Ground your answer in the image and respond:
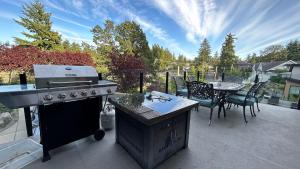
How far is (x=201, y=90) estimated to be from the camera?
2723 mm

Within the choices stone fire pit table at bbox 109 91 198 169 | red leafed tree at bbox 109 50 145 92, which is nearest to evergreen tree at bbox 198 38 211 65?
red leafed tree at bbox 109 50 145 92

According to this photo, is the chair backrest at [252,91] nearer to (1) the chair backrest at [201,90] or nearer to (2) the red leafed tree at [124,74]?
(1) the chair backrest at [201,90]

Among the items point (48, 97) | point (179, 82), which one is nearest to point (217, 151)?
point (48, 97)

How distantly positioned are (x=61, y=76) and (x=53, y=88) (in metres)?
0.17

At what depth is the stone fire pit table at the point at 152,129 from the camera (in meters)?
1.32

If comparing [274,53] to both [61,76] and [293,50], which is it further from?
[61,76]

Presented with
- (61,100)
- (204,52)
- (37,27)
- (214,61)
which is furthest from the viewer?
(214,61)

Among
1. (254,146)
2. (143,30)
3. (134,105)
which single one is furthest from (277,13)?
(143,30)

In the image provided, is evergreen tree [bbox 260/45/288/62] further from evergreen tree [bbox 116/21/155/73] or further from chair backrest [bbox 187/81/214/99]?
chair backrest [bbox 187/81/214/99]

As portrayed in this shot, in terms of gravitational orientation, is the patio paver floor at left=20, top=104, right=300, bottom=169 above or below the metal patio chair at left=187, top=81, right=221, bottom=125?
below

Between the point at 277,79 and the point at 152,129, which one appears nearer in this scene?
the point at 152,129

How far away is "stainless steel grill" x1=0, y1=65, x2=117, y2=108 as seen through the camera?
1204 millimetres

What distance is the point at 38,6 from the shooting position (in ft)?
36.1

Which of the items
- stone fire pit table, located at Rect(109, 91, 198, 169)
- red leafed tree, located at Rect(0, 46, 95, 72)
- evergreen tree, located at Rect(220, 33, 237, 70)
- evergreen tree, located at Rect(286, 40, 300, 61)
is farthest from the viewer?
evergreen tree, located at Rect(220, 33, 237, 70)
